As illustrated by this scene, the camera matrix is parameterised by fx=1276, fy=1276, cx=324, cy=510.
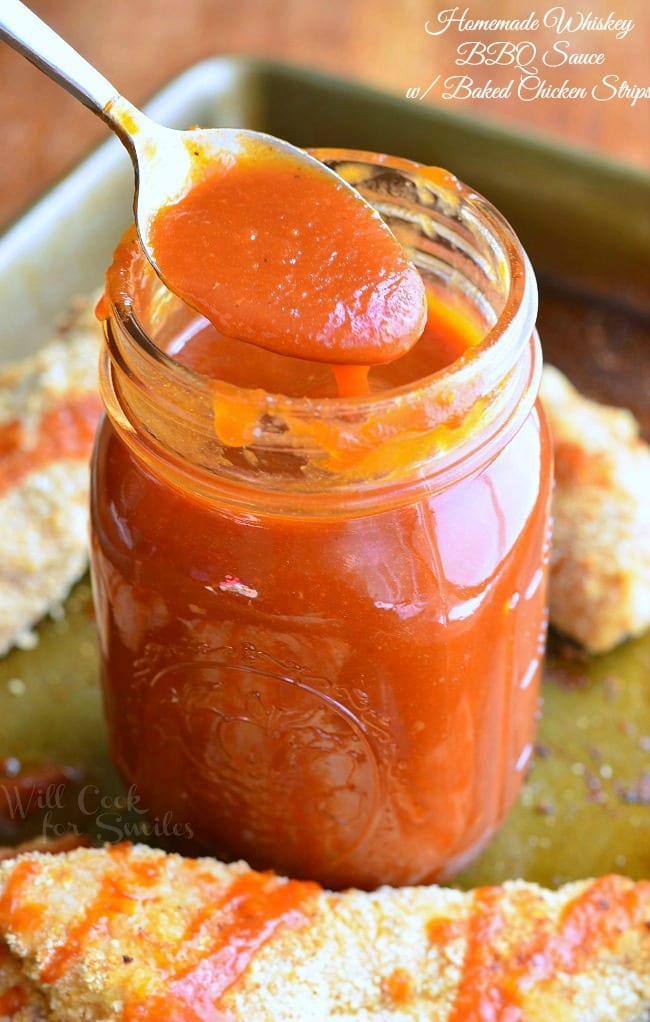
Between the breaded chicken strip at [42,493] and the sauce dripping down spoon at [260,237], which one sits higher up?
the sauce dripping down spoon at [260,237]

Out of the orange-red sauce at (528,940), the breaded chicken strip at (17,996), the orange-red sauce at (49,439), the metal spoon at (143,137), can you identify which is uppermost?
the metal spoon at (143,137)

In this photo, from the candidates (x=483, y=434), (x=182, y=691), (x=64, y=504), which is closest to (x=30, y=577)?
(x=64, y=504)

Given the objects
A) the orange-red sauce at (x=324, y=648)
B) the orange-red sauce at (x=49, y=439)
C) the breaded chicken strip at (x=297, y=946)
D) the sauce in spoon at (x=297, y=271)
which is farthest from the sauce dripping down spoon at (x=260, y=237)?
the orange-red sauce at (x=49, y=439)

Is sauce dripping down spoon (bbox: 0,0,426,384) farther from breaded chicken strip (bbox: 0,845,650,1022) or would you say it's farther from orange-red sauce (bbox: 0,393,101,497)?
orange-red sauce (bbox: 0,393,101,497)

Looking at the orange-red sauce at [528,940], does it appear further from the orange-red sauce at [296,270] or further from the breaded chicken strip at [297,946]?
the orange-red sauce at [296,270]

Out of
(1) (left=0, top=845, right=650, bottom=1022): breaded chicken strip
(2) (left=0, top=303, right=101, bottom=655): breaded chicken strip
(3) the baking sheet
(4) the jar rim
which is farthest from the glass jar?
(2) (left=0, top=303, right=101, bottom=655): breaded chicken strip

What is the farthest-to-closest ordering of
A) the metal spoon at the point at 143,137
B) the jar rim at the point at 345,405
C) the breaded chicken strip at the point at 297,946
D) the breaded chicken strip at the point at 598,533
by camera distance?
1. the breaded chicken strip at the point at 598,533
2. the breaded chicken strip at the point at 297,946
3. the metal spoon at the point at 143,137
4. the jar rim at the point at 345,405

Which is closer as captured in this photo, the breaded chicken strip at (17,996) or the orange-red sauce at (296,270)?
the orange-red sauce at (296,270)
